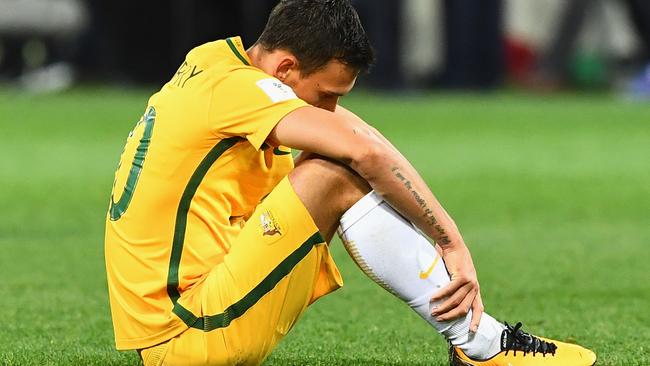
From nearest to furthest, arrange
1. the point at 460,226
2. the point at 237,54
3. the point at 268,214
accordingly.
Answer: the point at 268,214 < the point at 237,54 < the point at 460,226

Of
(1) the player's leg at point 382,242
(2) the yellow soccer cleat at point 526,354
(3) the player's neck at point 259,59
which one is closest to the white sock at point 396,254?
(1) the player's leg at point 382,242

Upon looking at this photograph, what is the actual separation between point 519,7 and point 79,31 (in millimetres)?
6615

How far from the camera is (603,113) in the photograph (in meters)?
14.2

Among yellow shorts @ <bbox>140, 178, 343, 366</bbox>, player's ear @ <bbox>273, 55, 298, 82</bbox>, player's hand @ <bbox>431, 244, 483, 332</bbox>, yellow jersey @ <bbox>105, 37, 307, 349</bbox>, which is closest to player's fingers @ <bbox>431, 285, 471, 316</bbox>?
player's hand @ <bbox>431, 244, 483, 332</bbox>

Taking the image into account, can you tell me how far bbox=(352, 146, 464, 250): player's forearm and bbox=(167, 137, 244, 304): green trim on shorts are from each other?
35 centimetres

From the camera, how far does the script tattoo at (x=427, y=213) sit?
318 centimetres

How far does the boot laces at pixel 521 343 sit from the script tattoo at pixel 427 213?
32 centimetres

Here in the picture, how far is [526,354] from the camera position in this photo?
341 centimetres

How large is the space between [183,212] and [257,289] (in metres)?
0.28

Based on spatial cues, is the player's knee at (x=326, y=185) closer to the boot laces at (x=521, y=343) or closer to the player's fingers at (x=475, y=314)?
the player's fingers at (x=475, y=314)

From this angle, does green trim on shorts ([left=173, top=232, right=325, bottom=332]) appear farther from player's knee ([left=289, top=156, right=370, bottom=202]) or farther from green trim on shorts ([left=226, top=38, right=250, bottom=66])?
green trim on shorts ([left=226, top=38, right=250, bottom=66])

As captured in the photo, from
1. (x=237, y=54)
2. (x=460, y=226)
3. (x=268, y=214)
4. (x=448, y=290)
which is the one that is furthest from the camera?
(x=460, y=226)

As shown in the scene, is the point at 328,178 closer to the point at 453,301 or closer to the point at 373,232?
the point at 373,232

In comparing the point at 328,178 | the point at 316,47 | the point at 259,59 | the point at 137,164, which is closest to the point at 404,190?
the point at 328,178
